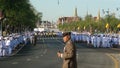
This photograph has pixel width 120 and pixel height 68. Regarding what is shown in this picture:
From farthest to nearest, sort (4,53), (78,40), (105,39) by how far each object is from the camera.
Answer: (78,40) < (105,39) < (4,53)

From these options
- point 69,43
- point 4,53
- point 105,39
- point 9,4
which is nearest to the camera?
point 69,43

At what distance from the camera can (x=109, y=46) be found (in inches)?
2078

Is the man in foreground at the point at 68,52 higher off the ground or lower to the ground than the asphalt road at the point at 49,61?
higher

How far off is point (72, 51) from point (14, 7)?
5003 centimetres

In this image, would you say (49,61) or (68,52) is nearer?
(68,52)

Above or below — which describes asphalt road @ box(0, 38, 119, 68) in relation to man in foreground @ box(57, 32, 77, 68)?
below

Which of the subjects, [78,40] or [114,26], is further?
[114,26]

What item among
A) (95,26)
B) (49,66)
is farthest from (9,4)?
(95,26)

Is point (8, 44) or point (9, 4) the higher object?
point (9, 4)

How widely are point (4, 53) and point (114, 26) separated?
299 ft

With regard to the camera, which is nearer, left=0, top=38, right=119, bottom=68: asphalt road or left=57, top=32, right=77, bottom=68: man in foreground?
left=57, top=32, right=77, bottom=68: man in foreground

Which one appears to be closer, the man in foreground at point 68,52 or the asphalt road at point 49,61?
the man in foreground at point 68,52

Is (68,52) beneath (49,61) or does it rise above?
above

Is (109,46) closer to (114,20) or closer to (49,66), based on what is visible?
(49,66)
